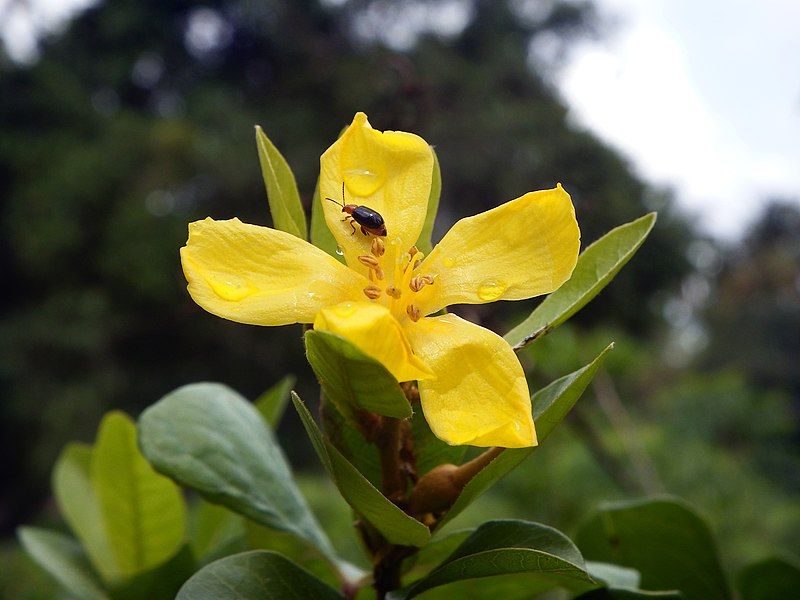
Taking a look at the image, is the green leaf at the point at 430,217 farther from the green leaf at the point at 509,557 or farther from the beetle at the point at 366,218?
the green leaf at the point at 509,557

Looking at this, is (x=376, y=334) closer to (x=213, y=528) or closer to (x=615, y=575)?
(x=615, y=575)

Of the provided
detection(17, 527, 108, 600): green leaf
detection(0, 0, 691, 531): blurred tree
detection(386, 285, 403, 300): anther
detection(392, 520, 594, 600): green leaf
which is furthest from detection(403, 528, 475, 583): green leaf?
detection(0, 0, 691, 531): blurred tree

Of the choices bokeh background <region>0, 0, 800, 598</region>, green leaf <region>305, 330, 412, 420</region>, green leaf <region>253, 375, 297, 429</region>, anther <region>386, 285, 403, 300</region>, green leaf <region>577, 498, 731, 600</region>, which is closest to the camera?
green leaf <region>305, 330, 412, 420</region>

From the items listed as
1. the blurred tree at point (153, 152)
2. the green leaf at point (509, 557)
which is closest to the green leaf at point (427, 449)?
the green leaf at point (509, 557)

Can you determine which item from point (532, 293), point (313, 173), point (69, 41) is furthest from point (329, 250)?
point (69, 41)

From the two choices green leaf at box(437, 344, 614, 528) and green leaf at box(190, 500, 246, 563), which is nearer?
green leaf at box(437, 344, 614, 528)

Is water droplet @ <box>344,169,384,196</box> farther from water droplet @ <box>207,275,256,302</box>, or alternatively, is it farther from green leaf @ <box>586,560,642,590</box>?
green leaf @ <box>586,560,642,590</box>

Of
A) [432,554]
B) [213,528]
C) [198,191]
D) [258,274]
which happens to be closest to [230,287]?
[258,274]
